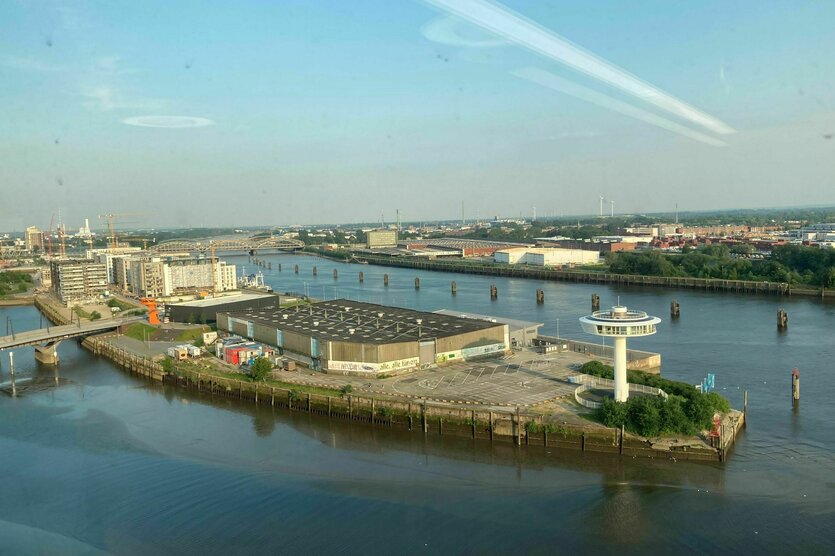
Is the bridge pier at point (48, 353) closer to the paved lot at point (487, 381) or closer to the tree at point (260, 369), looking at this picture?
the tree at point (260, 369)

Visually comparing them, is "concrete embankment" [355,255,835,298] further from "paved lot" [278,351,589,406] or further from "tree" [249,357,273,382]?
"tree" [249,357,273,382]

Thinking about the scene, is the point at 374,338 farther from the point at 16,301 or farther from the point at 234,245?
the point at 234,245

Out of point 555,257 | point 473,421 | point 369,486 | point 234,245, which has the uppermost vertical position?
point 234,245

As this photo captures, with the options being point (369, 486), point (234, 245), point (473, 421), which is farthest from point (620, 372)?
point (234, 245)

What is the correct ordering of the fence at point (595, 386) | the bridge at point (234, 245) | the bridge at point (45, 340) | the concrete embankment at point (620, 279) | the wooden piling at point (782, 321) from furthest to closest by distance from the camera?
the bridge at point (234, 245)
the concrete embankment at point (620, 279)
the wooden piling at point (782, 321)
the bridge at point (45, 340)
the fence at point (595, 386)

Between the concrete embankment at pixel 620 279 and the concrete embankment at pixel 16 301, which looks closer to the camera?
the concrete embankment at pixel 620 279

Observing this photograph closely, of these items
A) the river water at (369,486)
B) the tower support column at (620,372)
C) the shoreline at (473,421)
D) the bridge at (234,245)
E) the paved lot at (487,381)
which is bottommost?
the river water at (369,486)

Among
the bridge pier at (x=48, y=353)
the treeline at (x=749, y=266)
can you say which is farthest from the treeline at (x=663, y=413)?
the treeline at (x=749, y=266)
